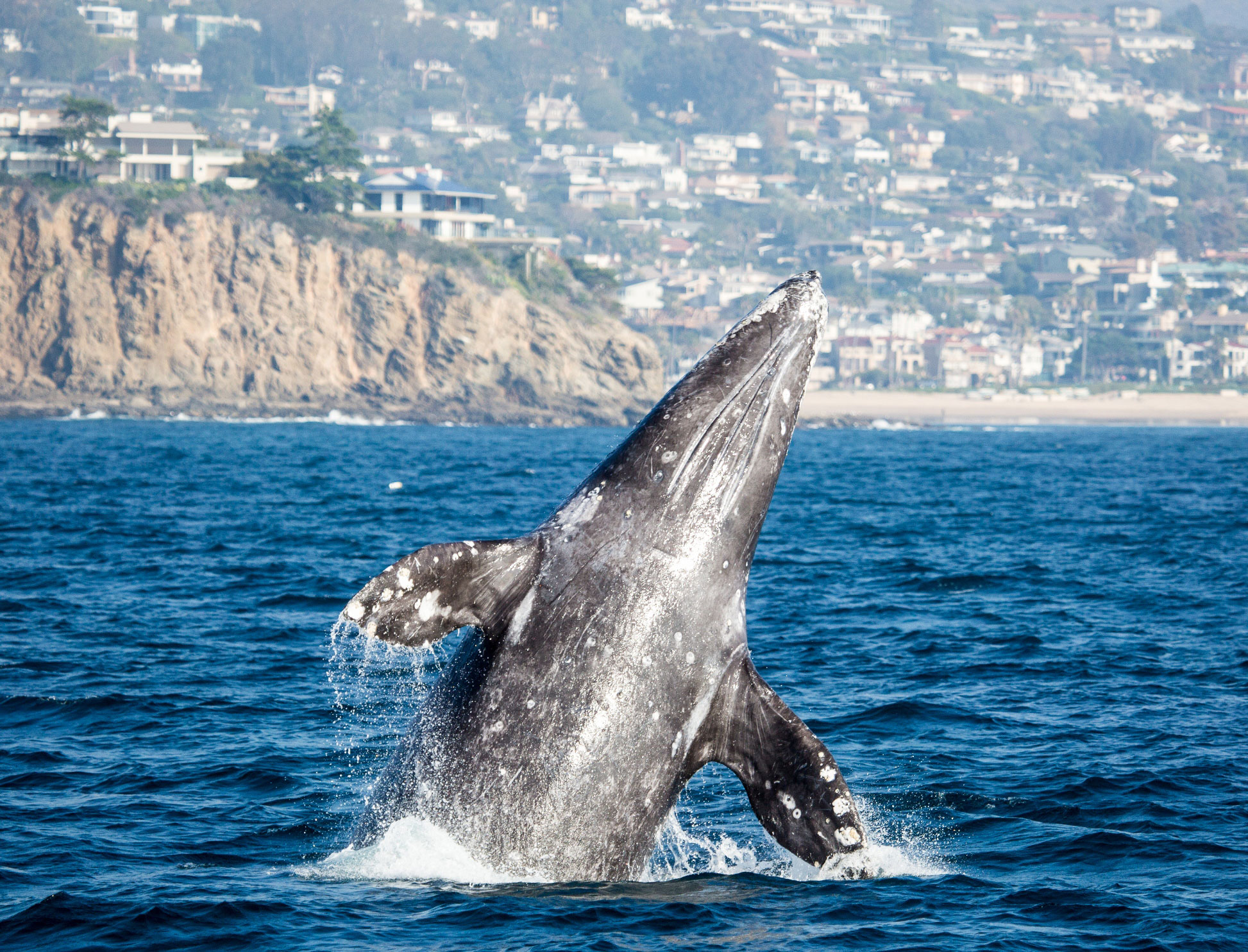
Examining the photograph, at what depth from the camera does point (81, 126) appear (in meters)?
128

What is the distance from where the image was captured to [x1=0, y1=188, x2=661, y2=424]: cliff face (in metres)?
112

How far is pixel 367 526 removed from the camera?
36.4 m

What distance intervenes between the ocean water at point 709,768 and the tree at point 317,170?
101 m

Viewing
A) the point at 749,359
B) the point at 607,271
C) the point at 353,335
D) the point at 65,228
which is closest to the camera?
the point at 749,359

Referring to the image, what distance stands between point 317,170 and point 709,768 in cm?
13900

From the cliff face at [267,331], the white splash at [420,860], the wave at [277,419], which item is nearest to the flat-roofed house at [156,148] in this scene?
the cliff face at [267,331]

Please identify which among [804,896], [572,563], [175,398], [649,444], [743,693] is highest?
[649,444]

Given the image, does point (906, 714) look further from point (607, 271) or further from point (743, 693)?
point (607, 271)

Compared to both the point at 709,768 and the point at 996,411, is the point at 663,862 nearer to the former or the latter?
the point at 709,768

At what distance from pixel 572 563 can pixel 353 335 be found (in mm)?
119598

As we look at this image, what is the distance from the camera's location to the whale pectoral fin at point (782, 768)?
9.09 m

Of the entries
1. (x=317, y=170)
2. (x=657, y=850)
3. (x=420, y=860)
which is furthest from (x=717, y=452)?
(x=317, y=170)

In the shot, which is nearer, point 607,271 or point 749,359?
point 749,359

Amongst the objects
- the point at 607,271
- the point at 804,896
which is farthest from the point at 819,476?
the point at 607,271
